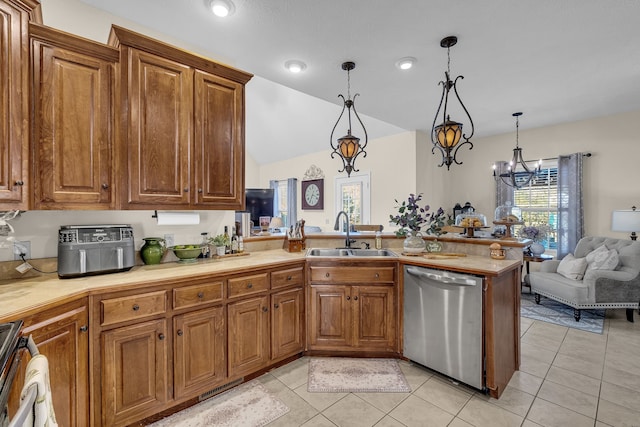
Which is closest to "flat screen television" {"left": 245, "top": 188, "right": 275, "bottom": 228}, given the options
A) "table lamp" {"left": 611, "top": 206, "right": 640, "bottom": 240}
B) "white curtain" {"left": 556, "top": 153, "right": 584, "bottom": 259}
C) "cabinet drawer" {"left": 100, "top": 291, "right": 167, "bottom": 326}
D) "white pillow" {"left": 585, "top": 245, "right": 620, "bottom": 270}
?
"cabinet drawer" {"left": 100, "top": 291, "right": 167, "bottom": 326}

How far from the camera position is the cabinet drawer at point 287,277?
2.38 m

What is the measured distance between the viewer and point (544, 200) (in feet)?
16.6

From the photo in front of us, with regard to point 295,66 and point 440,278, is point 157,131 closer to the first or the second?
point 295,66

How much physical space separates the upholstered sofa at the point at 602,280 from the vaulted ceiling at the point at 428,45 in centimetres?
198

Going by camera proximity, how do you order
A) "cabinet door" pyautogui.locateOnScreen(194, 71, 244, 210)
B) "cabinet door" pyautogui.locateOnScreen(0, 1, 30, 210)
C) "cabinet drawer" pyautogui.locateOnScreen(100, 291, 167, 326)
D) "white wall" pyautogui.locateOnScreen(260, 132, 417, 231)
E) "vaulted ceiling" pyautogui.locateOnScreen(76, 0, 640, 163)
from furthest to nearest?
1. "white wall" pyautogui.locateOnScreen(260, 132, 417, 231)
2. "cabinet door" pyautogui.locateOnScreen(194, 71, 244, 210)
3. "vaulted ceiling" pyautogui.locateOnScreen(76, 0, 640, 163)
4. "cabinet drawer" pyautogui.locateOnScreen(100, 291, 167, 326)
5. "cabinet door" pyautogui.locateOnScreen(0, 1, 30, 210)

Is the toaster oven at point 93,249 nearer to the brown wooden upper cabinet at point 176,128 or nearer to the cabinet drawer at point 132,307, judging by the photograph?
the brown wooden upper cabinet at point 176,128

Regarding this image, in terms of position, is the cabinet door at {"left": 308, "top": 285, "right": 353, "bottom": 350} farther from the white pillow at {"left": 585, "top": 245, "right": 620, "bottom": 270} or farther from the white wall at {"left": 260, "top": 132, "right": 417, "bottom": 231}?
the white pillow at {"left": 585, "top": 245, "right": 620, "bottom": 270}

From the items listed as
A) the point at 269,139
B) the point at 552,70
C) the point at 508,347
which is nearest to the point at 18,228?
the point at 508,347

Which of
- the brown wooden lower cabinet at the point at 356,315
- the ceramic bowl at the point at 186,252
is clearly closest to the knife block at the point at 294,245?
the brown wooden lower cabinet at the point at 356,315

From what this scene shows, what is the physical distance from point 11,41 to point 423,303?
10.3 feet

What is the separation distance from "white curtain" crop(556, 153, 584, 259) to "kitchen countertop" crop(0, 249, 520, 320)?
3.17 meters

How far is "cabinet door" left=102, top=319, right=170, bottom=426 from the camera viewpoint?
1646 millimetres

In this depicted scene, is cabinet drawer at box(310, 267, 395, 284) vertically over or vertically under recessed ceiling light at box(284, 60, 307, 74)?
under

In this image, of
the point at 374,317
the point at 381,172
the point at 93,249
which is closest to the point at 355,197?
the point at 381,172
